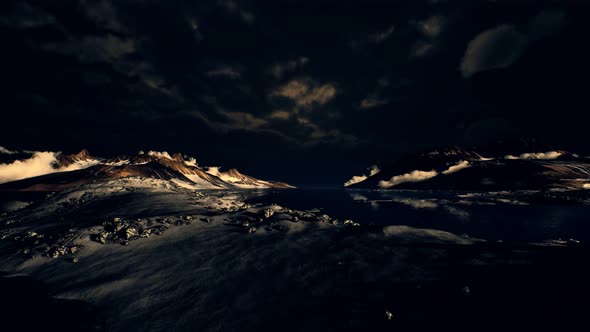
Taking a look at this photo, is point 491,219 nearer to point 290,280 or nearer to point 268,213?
point 268,213

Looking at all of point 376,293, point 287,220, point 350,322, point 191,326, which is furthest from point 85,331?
point 287,220

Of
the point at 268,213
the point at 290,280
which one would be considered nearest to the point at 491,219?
the point at 268,213

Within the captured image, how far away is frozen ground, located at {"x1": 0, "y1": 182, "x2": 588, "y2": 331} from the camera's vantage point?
784 centimetres

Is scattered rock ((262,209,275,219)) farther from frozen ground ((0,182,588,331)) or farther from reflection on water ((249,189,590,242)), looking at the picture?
reflection on water ((249,189,590,242))

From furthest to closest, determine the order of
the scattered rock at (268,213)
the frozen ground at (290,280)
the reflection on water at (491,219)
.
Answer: the reflection on water at (491,219)
the scattered rock at (268,213)
the frozen ground at (290,280)

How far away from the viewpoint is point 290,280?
420 inches

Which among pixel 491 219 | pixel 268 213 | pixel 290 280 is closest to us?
pixel 290 280

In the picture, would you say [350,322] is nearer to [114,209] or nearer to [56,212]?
[114,209]

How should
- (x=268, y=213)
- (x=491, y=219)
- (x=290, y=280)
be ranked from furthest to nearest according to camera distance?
(x=491, y=219) → (x=268, y=213) → (x=290, y=280)

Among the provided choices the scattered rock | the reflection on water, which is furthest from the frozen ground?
the reflection on water

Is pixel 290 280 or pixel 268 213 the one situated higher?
pixel 268 213

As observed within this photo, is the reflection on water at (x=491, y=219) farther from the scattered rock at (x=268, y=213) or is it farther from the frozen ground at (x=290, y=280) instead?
the scattered rock at (x=268, y=213)

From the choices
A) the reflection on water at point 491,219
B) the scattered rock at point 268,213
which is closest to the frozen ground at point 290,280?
the scattered rock at point 268,213

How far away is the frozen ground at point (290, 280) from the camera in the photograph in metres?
7.84
